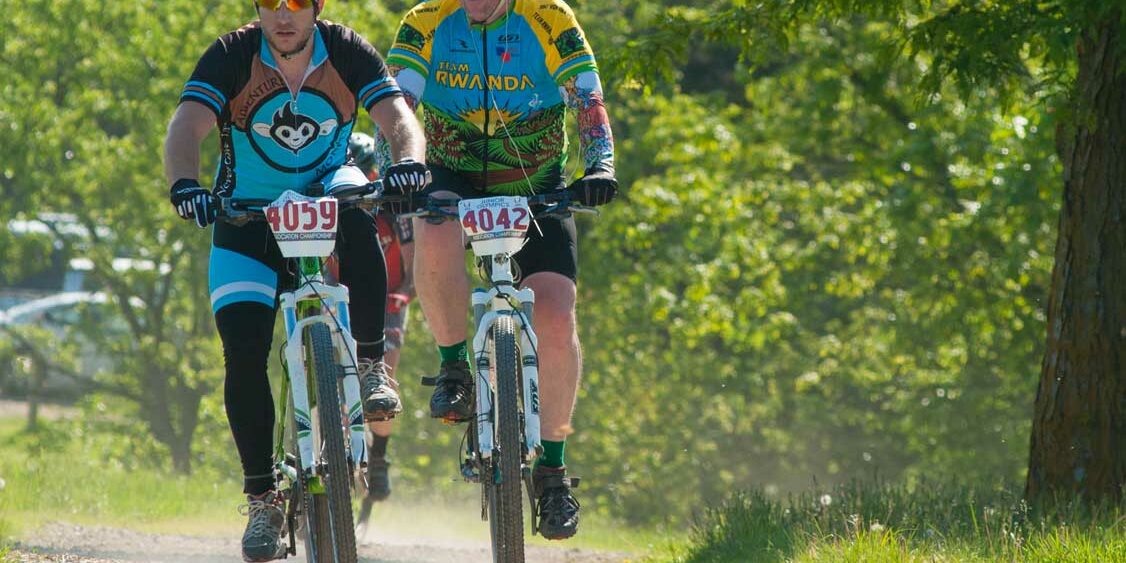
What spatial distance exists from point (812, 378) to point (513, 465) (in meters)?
17.4

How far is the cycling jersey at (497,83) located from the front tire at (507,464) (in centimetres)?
106

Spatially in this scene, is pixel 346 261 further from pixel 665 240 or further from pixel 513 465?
pixel 665 240

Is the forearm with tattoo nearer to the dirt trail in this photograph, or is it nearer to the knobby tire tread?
the knobby tire tread

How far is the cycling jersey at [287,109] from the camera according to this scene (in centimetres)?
546

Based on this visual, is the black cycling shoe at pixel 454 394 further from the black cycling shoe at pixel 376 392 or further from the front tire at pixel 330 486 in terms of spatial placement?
the front tire at pixel 330 486

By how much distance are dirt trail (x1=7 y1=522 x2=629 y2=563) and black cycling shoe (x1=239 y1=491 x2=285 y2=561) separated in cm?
187

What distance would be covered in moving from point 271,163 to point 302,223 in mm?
614

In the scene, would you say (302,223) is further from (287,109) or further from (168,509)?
(168,509)

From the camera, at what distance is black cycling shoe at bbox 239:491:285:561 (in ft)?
16.8

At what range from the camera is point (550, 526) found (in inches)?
219

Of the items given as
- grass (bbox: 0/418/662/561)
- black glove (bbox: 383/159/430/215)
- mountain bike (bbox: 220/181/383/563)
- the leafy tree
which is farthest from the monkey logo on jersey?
the leafy tree

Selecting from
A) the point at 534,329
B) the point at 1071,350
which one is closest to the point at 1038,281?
the point at 1071,350

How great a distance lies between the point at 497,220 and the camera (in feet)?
17.4

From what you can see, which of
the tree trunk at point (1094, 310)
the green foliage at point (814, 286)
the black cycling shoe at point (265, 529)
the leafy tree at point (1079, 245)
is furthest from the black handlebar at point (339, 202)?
the green foliage at point (814, 286)
